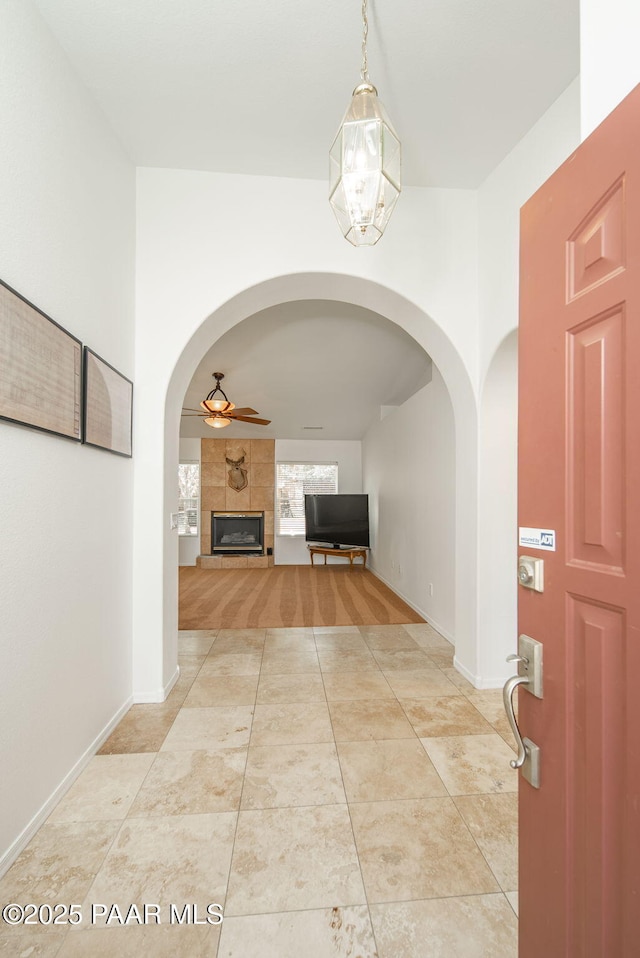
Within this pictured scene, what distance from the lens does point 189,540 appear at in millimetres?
8469

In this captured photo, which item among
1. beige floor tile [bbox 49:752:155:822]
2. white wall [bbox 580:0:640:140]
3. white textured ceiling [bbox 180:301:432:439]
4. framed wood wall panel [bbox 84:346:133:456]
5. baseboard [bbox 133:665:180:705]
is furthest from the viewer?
white textured ceiling [bbox 180:301:432:439]

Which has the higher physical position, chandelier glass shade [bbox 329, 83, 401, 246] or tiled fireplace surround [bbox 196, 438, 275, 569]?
chandelier glass shade [bbox 329, 83, 401, 246]

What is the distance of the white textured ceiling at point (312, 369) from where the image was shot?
15.5 feet

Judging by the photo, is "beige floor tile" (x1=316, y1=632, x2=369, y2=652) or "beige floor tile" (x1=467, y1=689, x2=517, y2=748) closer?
"beige floor tile" (x1=467, y1=689, x2=517, y2=748)

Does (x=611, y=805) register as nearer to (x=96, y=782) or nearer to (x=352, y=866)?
(x=352, y=866)

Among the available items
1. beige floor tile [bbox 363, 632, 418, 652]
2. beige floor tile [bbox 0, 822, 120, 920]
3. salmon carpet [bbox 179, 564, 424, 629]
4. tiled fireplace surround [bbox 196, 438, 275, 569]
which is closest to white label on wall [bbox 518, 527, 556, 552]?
beige floor tile [bbox 0, 822, 120, 920]

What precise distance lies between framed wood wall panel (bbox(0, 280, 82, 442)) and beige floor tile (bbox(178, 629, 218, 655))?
220 centimetres

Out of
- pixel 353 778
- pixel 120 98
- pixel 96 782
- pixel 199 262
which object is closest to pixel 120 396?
pixel 199 262

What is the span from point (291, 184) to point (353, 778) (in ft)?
10.6

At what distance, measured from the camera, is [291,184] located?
2.77m

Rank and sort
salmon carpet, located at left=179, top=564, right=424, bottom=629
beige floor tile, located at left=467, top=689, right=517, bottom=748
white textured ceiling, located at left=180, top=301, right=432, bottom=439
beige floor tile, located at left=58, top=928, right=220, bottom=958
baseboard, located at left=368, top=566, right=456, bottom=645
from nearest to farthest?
beige floor tile, located at left=58, top=928, right=220, bottom=958
beige floor tile, located at left=467, top=689, right=517, bottom=748
baseboard, located at left=368, top=566, right=456, bottom=645
salmon carpet, located at left=179, top=564, right=424, bottom=629
white textured ceiling, located at left=180, top=301, right=432, bottom=439

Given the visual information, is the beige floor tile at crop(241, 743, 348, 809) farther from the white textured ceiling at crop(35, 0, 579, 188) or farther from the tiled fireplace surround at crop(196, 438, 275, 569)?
the tiled fireplace surround at crop(196, 438, 275, 569)

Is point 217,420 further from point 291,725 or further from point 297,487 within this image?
point 291,725

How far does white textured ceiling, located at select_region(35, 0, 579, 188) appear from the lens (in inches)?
70.1
